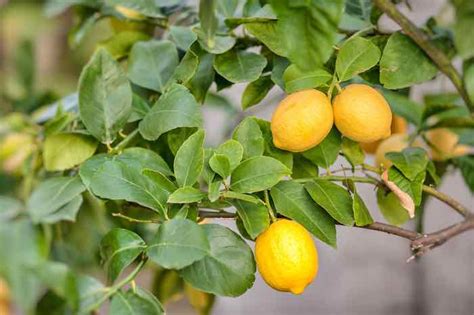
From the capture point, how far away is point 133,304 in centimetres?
50

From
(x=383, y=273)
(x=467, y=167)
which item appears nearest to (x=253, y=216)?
(x=467, y=167)

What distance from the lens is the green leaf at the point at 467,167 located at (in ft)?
2.39

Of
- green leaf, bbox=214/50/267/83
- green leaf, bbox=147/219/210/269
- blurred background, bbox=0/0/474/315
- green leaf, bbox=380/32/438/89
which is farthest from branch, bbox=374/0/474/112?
blurred background, bbox=0/0/474/315

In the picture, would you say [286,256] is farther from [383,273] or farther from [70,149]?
[383,273]

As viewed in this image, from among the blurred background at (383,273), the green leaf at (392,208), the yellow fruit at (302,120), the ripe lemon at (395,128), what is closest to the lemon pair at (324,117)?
the yellow fruit at (302,120)

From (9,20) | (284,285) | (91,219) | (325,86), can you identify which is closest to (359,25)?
(325,86)

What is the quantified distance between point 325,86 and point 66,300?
24 cm

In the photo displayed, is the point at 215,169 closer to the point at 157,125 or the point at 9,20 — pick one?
the point at 157,125

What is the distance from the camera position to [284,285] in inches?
20.8

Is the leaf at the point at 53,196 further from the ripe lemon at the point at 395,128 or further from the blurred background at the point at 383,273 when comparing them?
the blurred background at the point at 383,273

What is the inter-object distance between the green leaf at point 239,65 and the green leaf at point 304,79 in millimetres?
36

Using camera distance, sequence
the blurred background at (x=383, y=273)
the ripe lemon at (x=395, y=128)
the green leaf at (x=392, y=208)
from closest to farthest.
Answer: the green leaf at (x=392, y=208), the ripe lemon at (x=395, y=128), the blurred background at (x=383, y=273)

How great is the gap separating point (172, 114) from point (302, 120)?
0.11m

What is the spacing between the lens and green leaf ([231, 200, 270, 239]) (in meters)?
0.53
